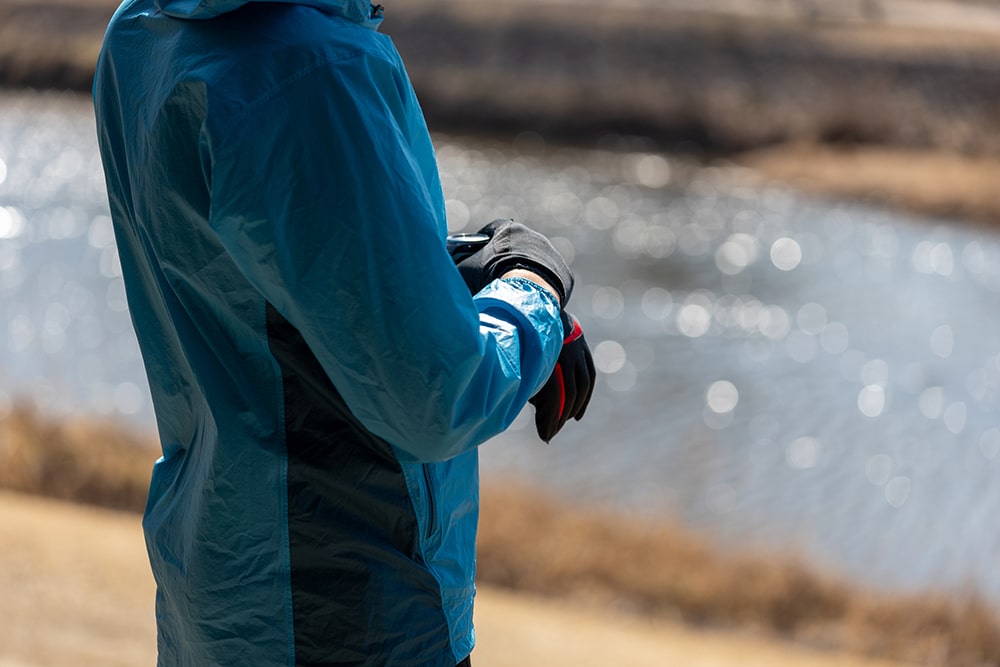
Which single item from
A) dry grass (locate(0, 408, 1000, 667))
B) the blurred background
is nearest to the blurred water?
the blurred background

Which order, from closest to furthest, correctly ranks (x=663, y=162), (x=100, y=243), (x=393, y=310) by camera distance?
(x=393, y=310)
(x=100, y=243)
(x=663, y=162)

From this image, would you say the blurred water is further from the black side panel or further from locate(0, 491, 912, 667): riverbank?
the black side panel

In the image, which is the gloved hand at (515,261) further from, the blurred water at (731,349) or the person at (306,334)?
the blurred water at (731,349)

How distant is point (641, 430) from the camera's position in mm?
8945

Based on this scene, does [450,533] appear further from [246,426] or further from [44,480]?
[44,480]

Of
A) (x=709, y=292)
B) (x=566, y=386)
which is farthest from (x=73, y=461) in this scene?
(x=709, y=292)

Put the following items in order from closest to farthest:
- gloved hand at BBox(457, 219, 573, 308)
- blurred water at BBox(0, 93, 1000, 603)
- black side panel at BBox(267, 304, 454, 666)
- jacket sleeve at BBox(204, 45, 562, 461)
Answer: jacket sleeve at BBox(204, 45, 562, 461)
black side panel at BBox(267, 304, 454, 666)
gloved hand at BBox(457, 219, 573, 308)
blurred water at BBox(0, 93, 1000, 603)

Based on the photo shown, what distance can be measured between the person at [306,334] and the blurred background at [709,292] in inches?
182

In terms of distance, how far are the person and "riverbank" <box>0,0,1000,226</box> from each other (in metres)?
16.5

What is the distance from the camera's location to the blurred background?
638cm

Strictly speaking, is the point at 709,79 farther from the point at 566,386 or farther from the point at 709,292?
→ the point at 566,386

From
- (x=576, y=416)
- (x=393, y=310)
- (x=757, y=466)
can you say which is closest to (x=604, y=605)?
(x=757, y=466)

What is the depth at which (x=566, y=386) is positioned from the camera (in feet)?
5.04

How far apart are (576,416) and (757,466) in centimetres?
712
